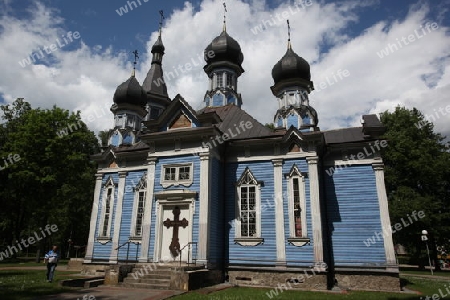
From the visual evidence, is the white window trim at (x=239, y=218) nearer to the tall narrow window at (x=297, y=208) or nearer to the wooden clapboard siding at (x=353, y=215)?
the tall narrow window at (x=297, y=208)

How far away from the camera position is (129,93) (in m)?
20.7

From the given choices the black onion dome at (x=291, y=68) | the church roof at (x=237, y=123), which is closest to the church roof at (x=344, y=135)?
the church roof at (x=237, y=123)

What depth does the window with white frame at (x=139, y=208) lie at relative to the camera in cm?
1592

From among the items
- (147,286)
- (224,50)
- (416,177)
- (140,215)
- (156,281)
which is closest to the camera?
(147,286)

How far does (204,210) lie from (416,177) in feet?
72.2

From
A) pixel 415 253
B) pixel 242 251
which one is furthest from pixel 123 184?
pixel 415 253

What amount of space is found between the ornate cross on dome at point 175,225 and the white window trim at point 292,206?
4.45 m

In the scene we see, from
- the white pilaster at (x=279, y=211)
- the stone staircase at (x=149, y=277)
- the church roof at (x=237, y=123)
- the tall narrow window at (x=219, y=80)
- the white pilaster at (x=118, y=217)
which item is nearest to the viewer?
the stone staircase at (x=149, y=277)

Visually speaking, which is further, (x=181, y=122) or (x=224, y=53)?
(x=224, y=53)

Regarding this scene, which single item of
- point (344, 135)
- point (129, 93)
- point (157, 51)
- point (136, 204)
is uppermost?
point (157, 51)

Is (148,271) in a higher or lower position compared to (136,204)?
lower

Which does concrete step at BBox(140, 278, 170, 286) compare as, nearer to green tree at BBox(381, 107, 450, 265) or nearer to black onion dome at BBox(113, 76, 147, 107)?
black onion dome at BBox(113, 76, 147, 107)

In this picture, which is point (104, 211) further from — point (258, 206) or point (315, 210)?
point (315, 210)

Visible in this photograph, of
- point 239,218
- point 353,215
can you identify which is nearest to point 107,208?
point 239,218
